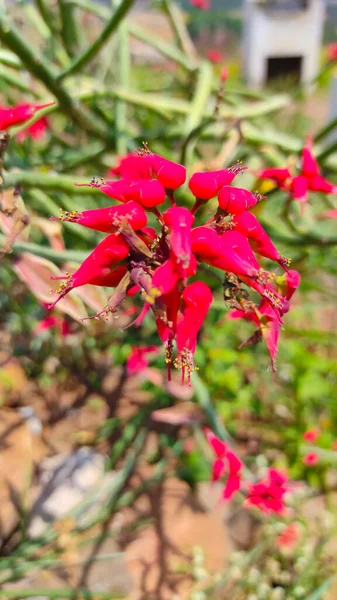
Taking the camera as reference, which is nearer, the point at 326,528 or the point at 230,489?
the point at 230,489

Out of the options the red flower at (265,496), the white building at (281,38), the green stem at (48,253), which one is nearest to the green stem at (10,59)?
the green stem at (48,253)

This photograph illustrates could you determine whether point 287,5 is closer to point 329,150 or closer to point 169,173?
point 329,150

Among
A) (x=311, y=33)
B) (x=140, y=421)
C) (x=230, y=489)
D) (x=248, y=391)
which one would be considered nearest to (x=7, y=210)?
(x=230, y=489)

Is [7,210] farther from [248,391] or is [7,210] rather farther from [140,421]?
[248,391]

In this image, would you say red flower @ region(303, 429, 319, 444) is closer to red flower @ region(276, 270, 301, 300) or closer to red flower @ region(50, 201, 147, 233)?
red flower @ region(276, 270, 301, 300)

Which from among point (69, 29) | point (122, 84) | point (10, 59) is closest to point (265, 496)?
point (10, 59)

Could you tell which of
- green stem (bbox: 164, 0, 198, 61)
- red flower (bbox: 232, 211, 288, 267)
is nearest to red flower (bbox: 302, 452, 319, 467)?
red flower (bbox: 232, 211, 288, 267)
